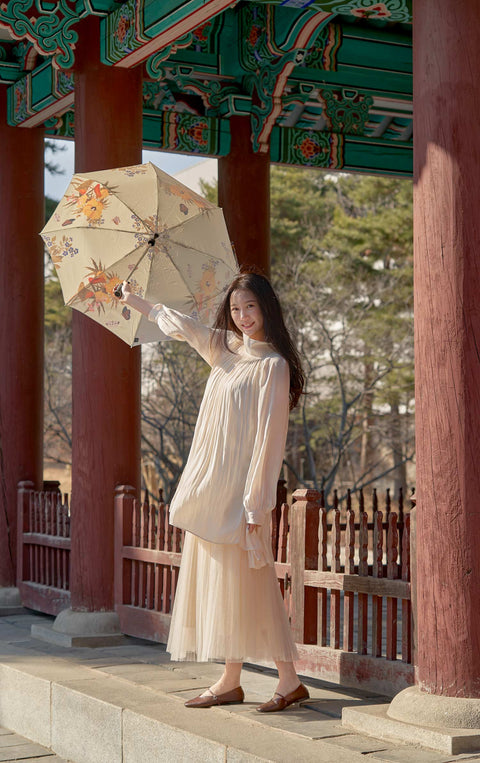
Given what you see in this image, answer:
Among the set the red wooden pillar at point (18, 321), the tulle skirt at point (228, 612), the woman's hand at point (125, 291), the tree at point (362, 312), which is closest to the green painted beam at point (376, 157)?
the red wooden pillar at point (18, 321)

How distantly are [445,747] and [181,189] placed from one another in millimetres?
2817

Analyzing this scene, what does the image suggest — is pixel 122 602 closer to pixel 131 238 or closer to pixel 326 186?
pixel 131 238

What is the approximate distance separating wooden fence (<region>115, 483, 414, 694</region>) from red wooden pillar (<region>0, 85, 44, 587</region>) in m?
2.00

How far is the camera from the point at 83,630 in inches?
247

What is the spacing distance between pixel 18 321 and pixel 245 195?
6.77ft

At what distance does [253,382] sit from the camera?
4387mm

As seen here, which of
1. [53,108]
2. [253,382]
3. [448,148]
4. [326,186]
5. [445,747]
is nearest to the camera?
[445,747]

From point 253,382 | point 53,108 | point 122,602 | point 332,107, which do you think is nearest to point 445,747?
point 253,382

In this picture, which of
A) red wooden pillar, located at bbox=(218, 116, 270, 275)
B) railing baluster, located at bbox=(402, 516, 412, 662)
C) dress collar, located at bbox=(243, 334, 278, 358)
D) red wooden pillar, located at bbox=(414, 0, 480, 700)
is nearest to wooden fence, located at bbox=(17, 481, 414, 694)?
railing baluster, located at bbox=(402, 516, 412, 662)

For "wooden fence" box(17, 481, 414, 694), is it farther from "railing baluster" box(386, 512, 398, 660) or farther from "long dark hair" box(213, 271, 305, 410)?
"long dark hair" box(213, 271, 305, 410)

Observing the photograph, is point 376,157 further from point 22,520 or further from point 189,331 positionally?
point 189,331

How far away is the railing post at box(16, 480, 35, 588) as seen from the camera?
7.73 m

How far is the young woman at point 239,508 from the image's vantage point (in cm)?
429

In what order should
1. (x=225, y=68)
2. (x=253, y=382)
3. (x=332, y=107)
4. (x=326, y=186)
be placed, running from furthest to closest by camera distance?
(x=326, y=186), (x=332, y=107), (x=225, y=68), (x=253, y=382)
